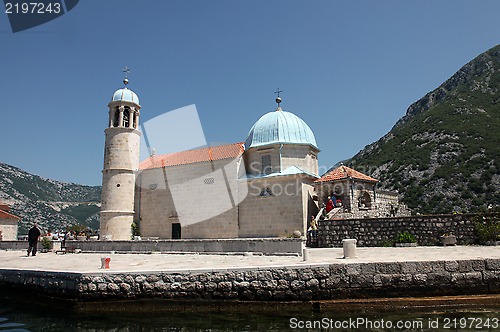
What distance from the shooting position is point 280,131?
23031 millimetres

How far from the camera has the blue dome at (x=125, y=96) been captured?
25211 millimetres

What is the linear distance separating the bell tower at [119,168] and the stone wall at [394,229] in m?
14.0

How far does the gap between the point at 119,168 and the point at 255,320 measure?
778 inches

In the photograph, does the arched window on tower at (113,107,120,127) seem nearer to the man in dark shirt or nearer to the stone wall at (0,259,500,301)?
the man in dark shirt

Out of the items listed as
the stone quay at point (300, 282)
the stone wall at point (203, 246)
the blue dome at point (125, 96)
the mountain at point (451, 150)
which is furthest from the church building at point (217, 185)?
the mountain at point (451, 150)

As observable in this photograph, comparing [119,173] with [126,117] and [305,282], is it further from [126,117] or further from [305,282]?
[305,282]

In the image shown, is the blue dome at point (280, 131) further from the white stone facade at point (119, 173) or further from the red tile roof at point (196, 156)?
the white stone facade at point (119, 173)

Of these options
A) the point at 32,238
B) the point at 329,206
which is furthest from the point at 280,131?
the point at 32,238

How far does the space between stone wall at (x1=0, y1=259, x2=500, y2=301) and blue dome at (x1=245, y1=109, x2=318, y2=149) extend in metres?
15.5

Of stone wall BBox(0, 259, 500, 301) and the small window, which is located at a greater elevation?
the small window

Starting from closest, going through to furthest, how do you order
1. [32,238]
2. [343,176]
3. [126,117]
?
[32,238] < [343,176] < [126,117]

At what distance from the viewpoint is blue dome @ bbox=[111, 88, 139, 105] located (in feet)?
82.7

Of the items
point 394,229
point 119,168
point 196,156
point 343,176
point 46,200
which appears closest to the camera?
point 394,229

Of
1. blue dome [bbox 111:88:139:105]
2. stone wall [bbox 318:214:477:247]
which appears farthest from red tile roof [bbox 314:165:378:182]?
blue dome [bbox 111:88:139:105]
